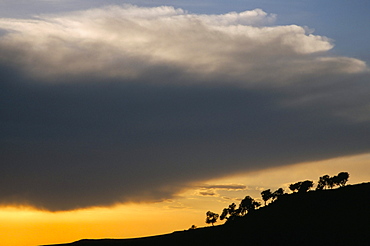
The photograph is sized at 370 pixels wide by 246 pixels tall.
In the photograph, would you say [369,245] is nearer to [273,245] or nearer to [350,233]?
[350,233]

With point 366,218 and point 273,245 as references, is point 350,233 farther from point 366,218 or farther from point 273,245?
point 273,245

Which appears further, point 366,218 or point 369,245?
point 366,218

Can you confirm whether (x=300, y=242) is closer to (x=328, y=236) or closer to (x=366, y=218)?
(x=328, y=236)

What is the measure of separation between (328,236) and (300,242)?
10012 millimetres

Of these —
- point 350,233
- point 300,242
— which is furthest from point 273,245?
point 350,233

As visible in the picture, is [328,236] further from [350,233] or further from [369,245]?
[369,245]

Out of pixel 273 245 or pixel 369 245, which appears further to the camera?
pixel 273 245

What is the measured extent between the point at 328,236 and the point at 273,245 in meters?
19.7

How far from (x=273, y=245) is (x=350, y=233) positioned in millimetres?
27362

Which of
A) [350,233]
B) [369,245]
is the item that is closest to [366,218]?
[350,233]

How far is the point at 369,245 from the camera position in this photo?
175875mm

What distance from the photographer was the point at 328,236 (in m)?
196

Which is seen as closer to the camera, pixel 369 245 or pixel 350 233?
pixel 369 245

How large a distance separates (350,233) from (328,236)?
8.14 metres
